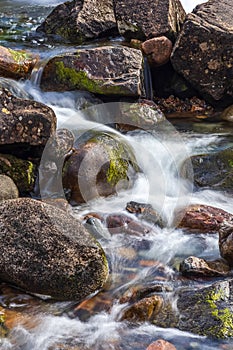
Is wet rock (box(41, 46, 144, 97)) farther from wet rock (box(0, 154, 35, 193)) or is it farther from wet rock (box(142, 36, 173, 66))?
wet rock (box(0, 154, 35, 193))

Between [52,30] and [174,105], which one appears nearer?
[174,105]

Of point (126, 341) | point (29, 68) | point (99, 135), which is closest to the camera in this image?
point (126, 341)

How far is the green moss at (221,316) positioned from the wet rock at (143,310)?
19.3 inches

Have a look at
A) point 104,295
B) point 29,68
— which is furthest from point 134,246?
point 29,68

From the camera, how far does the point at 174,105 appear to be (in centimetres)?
936

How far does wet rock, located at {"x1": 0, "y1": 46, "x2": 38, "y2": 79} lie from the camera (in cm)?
794

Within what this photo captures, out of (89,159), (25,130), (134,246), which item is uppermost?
(25,130)

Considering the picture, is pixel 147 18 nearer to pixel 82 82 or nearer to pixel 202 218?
pixel 82 82

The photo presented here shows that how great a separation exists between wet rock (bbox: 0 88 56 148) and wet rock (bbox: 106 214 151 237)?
1.47 metres

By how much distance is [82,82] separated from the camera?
326 inches

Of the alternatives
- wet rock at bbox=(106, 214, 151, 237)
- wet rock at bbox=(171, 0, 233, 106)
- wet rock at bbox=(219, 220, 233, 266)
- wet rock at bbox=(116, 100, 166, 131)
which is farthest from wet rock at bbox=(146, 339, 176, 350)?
wet rock at bbox=(171, 0, 233, 106)

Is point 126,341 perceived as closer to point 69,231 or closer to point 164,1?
point 69,231

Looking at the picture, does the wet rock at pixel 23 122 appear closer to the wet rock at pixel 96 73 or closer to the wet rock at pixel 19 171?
the wet rock at pixel 19 171

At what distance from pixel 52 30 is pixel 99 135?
438 centimetres
